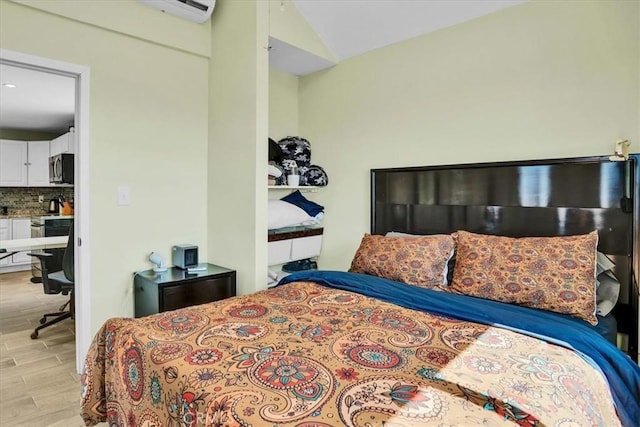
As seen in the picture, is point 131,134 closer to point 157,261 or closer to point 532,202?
point 157,261

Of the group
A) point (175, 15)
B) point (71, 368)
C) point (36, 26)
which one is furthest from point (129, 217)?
point (175, 15)

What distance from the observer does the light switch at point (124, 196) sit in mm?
2582

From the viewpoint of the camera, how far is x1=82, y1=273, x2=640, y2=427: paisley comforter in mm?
990

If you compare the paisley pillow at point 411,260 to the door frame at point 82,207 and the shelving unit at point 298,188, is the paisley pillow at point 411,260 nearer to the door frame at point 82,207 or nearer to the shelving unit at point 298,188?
the shelving unit at point 298,188

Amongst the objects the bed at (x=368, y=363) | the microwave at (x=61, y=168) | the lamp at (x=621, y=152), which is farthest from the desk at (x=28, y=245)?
the lamp at (x=621, y=152)

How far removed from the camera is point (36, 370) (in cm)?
253

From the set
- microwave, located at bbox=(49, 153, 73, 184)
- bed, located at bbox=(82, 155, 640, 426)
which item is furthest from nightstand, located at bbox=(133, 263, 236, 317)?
microwave, located at bbox=(49, 153, 73, 184)

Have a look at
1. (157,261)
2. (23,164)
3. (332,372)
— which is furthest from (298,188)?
(23,164)

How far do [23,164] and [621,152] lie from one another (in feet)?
20.7

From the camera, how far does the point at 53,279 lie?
322 cm

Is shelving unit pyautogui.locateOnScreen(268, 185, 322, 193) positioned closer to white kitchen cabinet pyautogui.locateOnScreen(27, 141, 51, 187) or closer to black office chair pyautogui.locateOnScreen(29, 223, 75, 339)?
black office chair pyautogui.locateOnScreen(29, 223, 75, 339)

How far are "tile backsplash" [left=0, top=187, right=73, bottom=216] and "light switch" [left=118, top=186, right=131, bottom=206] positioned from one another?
3.39 metres

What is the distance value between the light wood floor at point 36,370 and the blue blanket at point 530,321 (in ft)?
5.44

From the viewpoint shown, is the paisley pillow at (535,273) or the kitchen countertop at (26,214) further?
the kitchen countertop at (26,214)
